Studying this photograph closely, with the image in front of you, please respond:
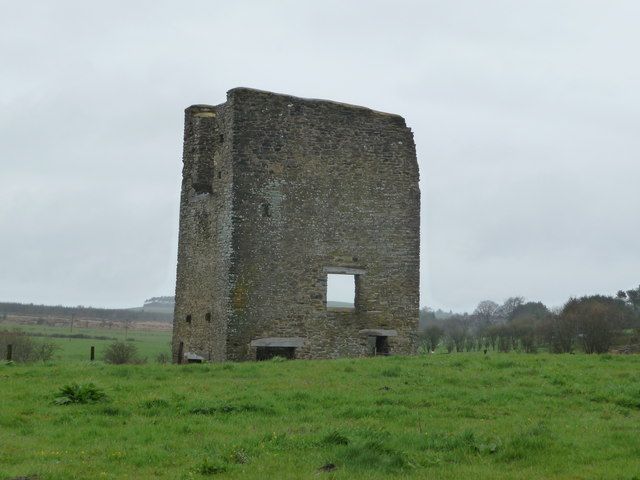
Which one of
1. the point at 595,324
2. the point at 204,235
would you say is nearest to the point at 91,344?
the point at 595,324

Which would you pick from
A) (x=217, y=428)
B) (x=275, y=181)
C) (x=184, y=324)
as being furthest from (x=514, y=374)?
(x=184, y=324)

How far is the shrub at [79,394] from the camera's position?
14.7 m

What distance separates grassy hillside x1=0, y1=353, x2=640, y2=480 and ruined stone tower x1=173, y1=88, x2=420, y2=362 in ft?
16.6

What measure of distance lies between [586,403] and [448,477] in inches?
237

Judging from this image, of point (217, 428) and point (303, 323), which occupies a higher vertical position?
point (303, 323)

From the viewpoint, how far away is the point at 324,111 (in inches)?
1019

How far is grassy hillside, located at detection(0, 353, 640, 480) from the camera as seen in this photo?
34.1 ft

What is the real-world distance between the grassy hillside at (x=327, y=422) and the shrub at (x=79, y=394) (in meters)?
0.22

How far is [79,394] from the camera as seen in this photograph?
48.6ft

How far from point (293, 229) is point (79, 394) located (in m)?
11.3

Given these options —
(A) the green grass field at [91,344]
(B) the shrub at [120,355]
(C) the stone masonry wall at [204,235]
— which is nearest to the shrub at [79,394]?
(C) the stone masonry wall at [204,235]

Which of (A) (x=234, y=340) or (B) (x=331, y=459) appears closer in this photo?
(B) (x=331, y=459)

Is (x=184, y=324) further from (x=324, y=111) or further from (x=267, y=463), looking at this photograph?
(x=267, y=463)

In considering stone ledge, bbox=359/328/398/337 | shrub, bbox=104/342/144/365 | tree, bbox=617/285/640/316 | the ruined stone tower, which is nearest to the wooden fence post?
the ruined stone tower
